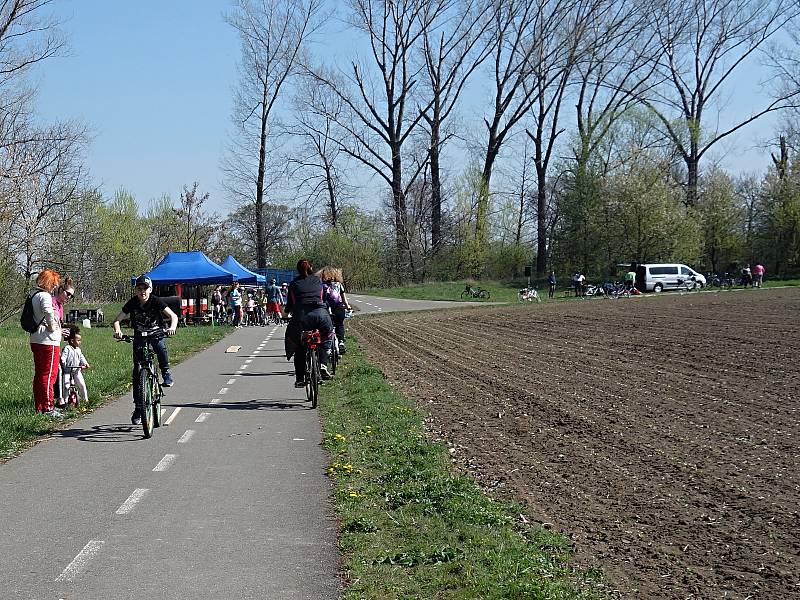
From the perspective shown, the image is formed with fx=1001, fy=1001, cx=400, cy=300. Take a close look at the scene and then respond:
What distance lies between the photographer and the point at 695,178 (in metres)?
71.7

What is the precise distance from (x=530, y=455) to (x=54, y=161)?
3337 centimetres

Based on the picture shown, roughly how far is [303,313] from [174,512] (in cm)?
662

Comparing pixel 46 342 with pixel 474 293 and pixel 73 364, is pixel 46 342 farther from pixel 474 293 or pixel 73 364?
pixel 474 293

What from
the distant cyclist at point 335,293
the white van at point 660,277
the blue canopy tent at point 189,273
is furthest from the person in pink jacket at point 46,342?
the white van at point 660,277

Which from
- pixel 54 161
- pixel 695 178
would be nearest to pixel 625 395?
pixel 54 161

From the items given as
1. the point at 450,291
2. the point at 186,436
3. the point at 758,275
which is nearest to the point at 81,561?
the point at 186,436

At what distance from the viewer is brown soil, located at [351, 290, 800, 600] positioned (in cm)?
575

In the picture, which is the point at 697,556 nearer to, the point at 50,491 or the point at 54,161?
the point at 50,491

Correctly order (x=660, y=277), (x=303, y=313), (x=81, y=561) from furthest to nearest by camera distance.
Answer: (x=660, y=277) < (x=303, y=313) < (x=81, y=561)

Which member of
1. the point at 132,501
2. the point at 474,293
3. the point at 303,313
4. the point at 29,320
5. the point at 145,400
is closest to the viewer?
the point at 132,501

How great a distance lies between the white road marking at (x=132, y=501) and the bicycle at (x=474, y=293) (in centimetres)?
5242

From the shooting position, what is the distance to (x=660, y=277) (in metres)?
61.8

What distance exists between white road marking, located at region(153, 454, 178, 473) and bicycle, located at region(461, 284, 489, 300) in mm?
50806

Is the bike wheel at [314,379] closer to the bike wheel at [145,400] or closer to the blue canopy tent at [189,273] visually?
the bike wheel at [145,400]
